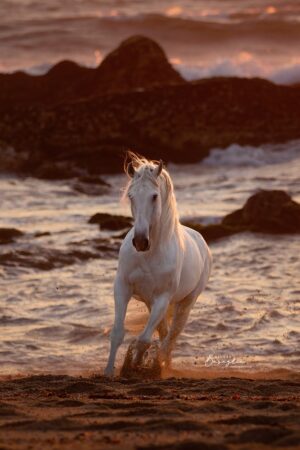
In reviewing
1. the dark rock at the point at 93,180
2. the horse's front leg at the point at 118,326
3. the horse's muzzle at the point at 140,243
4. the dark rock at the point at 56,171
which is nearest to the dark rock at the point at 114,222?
the dark rock at the point at 93,180

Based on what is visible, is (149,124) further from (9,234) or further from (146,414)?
(146,414)

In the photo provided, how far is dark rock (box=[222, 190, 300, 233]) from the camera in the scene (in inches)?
669

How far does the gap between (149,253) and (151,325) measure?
59 cm

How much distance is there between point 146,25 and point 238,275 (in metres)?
44.2

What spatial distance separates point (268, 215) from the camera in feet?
56.4

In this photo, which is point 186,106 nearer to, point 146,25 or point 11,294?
point 11,294

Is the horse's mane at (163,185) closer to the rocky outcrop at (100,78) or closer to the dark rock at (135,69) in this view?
the rocky outcrop at (100,78)

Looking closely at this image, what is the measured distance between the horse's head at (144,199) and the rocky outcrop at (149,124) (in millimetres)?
15410

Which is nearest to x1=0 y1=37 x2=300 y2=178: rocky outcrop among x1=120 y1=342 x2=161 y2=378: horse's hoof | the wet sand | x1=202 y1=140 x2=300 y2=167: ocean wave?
x1=202 y1=140 x2=300 y2=167: ocean wave

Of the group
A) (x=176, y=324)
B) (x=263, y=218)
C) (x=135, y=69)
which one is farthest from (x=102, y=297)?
(x=135, y=69)

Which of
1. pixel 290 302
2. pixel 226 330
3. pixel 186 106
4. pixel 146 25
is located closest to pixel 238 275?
pixel 290 302

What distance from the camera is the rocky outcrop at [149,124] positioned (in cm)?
2528

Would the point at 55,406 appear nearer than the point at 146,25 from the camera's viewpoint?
Yes

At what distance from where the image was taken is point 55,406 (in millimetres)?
6906
